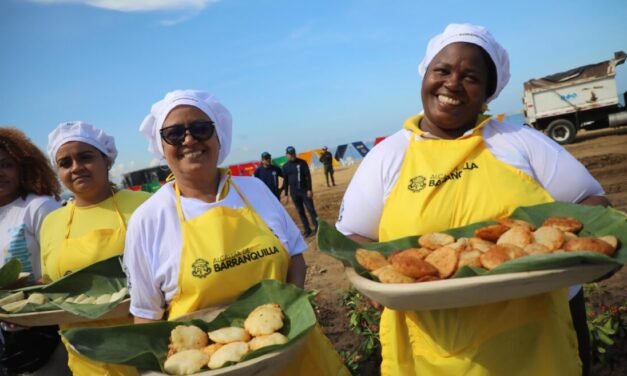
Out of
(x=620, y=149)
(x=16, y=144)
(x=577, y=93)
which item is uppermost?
(x=16, y=144)

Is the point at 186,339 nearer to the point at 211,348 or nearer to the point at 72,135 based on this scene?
the point at 211,348

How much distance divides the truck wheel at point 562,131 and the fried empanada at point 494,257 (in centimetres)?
1951

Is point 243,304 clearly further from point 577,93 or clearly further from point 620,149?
point 577,93

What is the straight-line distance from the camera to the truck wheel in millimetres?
18594

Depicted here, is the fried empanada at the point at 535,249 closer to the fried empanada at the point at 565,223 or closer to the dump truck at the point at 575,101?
the fried empanada at the point at 565,223

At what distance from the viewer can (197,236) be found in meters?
2.01

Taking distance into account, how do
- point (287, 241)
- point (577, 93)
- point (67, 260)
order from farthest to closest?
1. point (577, 93)
2. point (67, 260)
3. point (287, 241)

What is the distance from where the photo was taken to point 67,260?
2.87 m

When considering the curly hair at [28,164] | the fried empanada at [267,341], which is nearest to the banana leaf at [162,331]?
the fried empanada at [267,341]

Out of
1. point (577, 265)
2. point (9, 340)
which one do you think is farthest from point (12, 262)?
point (577, 265)

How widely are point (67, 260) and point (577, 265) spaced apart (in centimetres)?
285

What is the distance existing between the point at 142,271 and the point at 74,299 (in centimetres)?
95

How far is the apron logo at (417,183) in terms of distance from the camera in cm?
188

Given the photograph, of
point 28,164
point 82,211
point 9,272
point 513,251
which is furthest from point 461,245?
point 28,164
